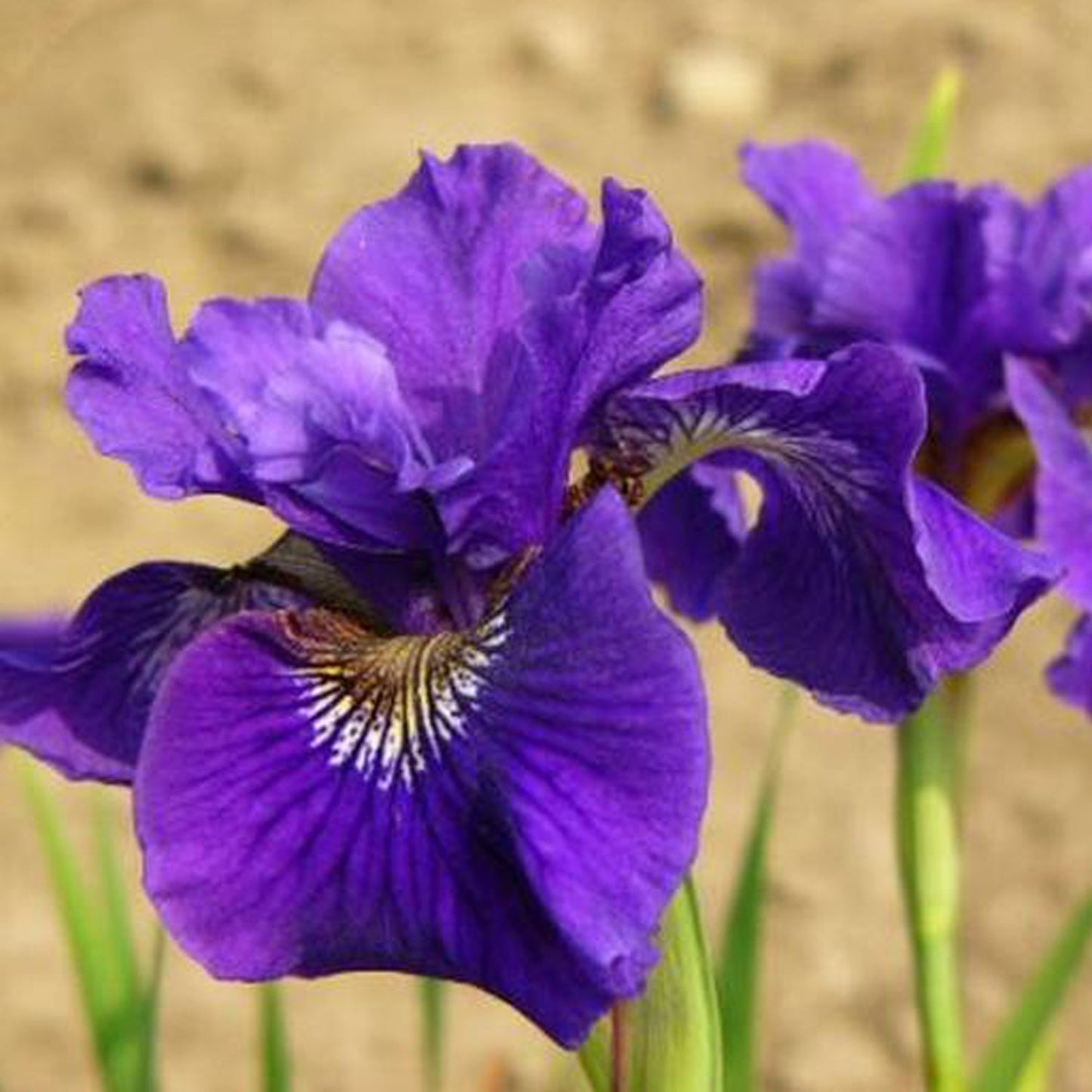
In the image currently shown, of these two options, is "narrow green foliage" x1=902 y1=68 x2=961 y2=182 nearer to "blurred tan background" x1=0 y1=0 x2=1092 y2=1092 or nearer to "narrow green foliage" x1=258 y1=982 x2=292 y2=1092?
"narrow green foliage" x1=258 y1=982 x2=292 y2=1092

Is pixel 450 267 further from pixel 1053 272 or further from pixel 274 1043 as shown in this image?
pixel 274 1043

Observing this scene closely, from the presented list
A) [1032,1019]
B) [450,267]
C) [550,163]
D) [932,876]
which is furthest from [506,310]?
[550,163]

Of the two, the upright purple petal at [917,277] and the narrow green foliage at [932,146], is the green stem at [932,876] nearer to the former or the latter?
the upright purple petal at [917,277]

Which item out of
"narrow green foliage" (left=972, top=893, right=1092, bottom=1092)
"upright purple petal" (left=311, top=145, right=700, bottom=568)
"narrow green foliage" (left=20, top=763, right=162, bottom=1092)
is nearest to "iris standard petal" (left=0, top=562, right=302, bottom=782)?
"upright purple petal" (left=311, top=145, right=700, bottom=568)

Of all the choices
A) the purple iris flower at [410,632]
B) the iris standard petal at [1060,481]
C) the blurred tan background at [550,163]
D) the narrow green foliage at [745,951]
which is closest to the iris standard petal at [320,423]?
the purple iris flower at [410,632]

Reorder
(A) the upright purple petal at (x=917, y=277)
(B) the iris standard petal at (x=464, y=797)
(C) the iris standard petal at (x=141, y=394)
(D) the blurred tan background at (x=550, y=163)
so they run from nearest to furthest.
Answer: (B) the iris standard petal at (x=464, y=797)
(C) the iris standard petal at (x=141, y=394)
(A) the upright purple petal at (x=917, y=277)
(D) the blurred tan background at (x=550, y=163)

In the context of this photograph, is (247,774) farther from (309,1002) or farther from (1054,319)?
(309,1002)
